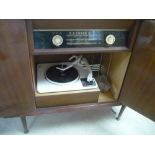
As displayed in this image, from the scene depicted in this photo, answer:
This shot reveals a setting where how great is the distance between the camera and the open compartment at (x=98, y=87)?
852mm

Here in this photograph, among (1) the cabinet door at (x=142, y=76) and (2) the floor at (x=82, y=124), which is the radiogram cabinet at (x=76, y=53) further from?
(2) the floor at (x=82, y=124)

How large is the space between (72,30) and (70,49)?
0.24 ft

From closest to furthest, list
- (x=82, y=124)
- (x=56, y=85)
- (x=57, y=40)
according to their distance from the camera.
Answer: (x=57, y=40), (x=56, y=85), (x=82, y=124)

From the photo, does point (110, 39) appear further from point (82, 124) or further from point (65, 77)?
point (82, 124)

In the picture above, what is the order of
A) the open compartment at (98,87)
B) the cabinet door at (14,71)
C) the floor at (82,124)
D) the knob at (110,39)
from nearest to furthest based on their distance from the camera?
the cabinet door at (14,71) → the knob at (110,39) → the open compartment at (98,87) → the floor at (82,124)

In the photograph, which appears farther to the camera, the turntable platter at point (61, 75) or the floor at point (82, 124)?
the floor at point (82, 124)

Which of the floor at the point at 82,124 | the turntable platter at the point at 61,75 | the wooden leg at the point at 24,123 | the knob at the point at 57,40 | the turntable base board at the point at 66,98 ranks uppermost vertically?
the knob at the point at 57,40

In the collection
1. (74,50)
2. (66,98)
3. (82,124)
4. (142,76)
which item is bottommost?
(82,124)

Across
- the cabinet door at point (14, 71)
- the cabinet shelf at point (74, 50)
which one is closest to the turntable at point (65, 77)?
the cabinet door at point (14, 71)

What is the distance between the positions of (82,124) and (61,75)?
1.21 ft

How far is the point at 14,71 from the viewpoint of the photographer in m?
0.67

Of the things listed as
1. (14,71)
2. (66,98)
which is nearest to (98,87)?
(66,98)

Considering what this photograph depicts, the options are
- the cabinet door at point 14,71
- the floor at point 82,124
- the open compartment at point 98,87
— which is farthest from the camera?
the floor at point 82,124
